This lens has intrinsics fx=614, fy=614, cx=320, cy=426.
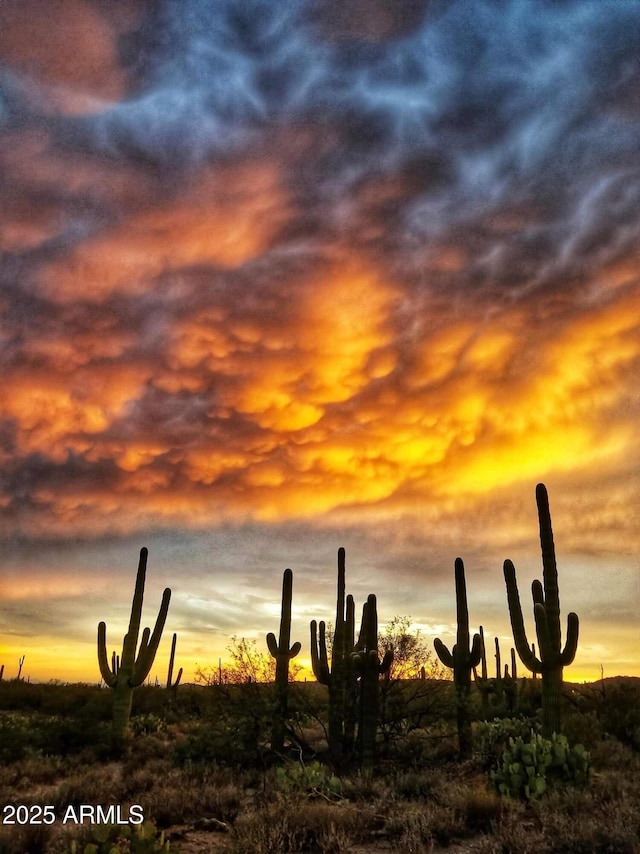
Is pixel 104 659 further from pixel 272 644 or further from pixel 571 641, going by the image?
pixel 571 641

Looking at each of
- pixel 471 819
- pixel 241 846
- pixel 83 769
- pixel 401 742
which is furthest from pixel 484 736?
pixel 83 769

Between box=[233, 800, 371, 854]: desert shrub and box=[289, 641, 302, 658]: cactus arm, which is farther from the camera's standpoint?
box=[289, 641, 302, 658]: cactus arm

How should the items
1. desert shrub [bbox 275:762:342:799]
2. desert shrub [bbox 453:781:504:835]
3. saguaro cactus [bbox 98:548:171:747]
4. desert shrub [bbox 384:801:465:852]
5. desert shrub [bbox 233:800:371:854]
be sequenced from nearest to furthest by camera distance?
desert shrub [bbox 233:800:371:854] < desert shrub [bbox 384:801:465:852] < desert shrub [bbox 453:781:504:835] < desert shrub [bbox 275:762:342:799] < saguaro cactus [bbox 98:548:171:747]

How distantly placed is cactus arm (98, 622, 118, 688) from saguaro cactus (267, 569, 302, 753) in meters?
5.95

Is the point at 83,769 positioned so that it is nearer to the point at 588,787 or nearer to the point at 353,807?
the point at 353,807

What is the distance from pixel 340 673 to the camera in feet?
53.2

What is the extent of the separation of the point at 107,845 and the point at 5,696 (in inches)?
1106

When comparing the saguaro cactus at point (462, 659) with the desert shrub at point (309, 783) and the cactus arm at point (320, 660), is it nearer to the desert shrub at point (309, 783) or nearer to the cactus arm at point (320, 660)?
the cactus arm at point (320, 660)

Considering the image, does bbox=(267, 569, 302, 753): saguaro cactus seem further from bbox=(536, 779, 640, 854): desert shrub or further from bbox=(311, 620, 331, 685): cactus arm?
bbox=(536, 779, 640, 854): desert shrub

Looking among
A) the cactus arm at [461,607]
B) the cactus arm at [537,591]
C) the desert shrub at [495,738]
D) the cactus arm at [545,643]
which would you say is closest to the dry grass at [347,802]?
the desert shrub at [495,738]

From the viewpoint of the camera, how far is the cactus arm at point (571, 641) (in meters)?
13.5

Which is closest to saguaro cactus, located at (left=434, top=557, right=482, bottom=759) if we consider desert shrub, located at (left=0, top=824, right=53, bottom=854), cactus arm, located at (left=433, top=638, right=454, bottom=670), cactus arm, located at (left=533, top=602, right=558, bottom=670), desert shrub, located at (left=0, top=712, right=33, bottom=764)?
cactus arm, located at (left=433, top=638, right=454, bottom=670)

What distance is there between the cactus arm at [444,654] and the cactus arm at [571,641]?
459 cm

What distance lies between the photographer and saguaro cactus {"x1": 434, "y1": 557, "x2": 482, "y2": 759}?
16.1 metres
